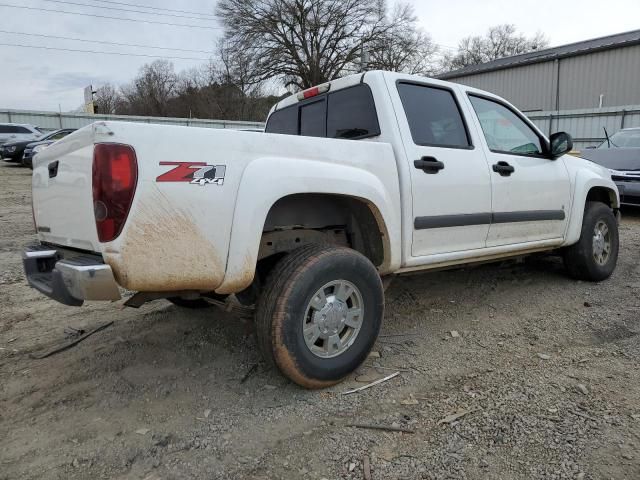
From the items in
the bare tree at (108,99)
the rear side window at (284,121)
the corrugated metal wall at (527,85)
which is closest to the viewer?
the rear side window at (284,121)

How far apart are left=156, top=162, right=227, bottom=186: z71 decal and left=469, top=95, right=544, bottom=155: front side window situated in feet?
7.96

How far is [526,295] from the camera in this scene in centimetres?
455

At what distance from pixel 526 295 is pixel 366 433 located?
2.82m

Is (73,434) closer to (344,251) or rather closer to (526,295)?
(344,251)

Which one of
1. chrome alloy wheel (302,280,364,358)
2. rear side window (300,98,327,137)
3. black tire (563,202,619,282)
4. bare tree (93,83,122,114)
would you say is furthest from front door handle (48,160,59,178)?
bare tree (93,83,122,114)

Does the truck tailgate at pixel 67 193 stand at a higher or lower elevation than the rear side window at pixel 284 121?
lower

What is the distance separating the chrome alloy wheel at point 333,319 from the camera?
272cm

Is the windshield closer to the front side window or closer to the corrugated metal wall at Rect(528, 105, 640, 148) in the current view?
the corrugated metal wall at Rect(528, 105, 640, 148)

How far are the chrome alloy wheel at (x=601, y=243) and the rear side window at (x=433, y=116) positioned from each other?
2.24 meters

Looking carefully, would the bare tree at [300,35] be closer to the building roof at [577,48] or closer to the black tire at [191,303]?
the building roof at [577,48]

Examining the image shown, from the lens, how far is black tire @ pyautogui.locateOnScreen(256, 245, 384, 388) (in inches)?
100

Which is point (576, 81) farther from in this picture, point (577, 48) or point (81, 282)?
point (81, 282)

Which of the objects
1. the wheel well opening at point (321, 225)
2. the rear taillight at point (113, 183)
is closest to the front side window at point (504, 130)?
the wheel well opening at point (321, 225)

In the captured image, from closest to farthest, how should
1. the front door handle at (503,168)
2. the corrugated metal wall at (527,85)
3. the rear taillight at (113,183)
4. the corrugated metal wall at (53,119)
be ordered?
the rear taillight at (113,183), the front door handle at (503,168), the corrugated metal wall at (53,119), the corrugated metal wall at (527,85)
